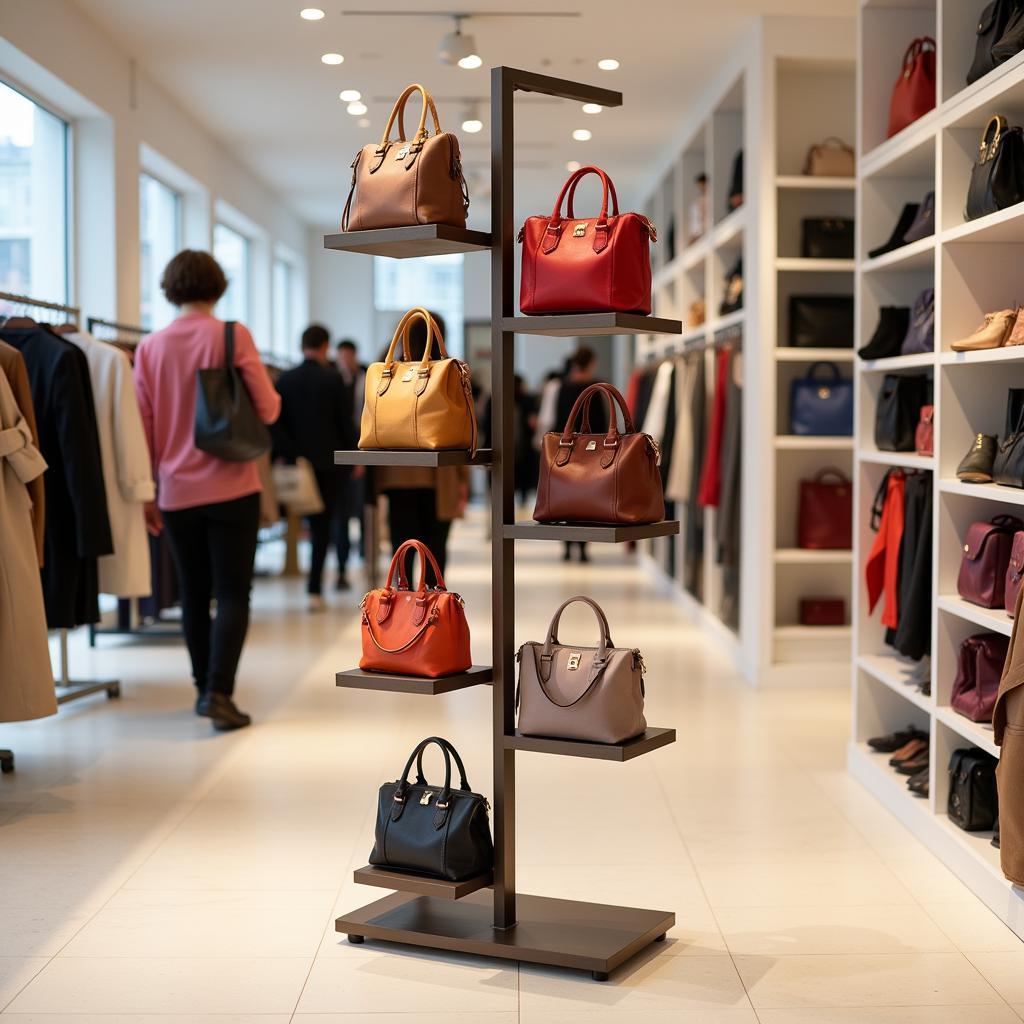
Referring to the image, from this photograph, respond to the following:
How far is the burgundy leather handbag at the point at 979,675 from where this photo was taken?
352 centimetres

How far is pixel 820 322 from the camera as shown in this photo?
6336mm

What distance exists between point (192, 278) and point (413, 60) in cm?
258

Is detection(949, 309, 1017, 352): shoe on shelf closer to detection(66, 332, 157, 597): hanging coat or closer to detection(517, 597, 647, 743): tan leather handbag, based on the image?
detection(517, 597, 647, 743): tan leather handbag

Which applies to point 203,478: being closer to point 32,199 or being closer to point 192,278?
point 192,278

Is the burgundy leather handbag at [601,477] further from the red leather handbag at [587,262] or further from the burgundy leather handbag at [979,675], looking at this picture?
the burgundy leather handbag at [979,675]

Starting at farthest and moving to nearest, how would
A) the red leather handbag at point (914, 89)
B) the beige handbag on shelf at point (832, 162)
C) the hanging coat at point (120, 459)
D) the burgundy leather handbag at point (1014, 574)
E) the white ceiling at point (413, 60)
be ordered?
the beige handbag on shelf at point (832, 162) → the white ceiling at point (413, 60) → the hanging coat at point (120, 459) → the red leather handbag at point (914, 89) → the burgundy leather handbag at point (1014, 574)

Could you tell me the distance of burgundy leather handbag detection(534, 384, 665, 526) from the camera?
110 inches

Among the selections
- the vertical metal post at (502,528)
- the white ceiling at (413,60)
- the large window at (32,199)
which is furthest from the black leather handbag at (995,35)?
the large window at (32,199)

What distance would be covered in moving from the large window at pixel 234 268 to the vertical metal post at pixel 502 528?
327 inches

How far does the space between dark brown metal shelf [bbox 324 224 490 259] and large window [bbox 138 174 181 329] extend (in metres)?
5.61

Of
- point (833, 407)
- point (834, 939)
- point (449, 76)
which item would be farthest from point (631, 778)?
point (449, 76)

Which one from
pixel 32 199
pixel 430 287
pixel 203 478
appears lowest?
pixel 203 478

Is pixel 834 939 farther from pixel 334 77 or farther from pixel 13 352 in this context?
pixel 334 77

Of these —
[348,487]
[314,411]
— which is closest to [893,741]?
[314,411]
